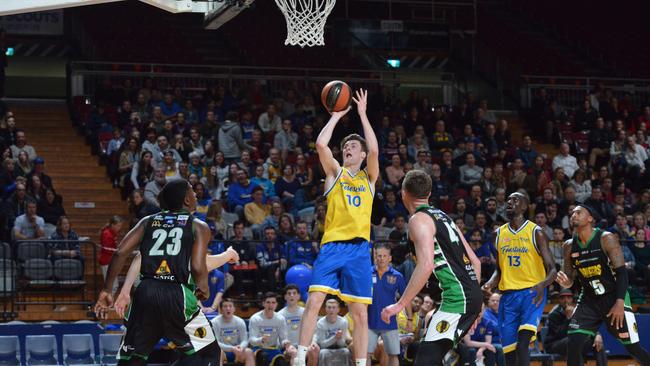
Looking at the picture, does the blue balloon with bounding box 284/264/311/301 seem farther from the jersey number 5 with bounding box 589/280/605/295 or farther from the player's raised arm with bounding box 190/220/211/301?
the player's raised arm with bounding box 190/220/211/301

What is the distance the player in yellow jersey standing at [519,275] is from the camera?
452 inches

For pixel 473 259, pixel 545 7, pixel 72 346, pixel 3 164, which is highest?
pixel 545 7

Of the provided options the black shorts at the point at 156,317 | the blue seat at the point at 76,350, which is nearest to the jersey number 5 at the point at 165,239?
the black shorts at the point at 156,317

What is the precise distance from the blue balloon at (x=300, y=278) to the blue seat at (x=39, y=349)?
3515 millimetres

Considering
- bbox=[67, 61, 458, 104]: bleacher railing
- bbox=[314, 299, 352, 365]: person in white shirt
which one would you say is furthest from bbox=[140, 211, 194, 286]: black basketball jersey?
bbox=[67, 61, 458, 104]: bleacher railing

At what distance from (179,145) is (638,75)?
15.1 metres

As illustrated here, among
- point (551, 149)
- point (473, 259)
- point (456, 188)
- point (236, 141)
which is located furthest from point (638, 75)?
point (473, 259)

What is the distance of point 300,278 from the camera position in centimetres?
1547

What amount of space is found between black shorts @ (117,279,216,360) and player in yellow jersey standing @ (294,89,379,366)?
4.46ft

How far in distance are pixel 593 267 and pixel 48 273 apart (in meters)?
8.59

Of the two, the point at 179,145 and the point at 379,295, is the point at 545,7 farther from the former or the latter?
the point at 379,295

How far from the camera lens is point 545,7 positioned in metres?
31.0

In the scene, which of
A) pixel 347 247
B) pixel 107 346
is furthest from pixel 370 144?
pixel 107 346

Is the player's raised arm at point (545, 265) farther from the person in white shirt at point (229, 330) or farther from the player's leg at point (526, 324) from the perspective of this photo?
the person in white shirt at point (229, 330)
